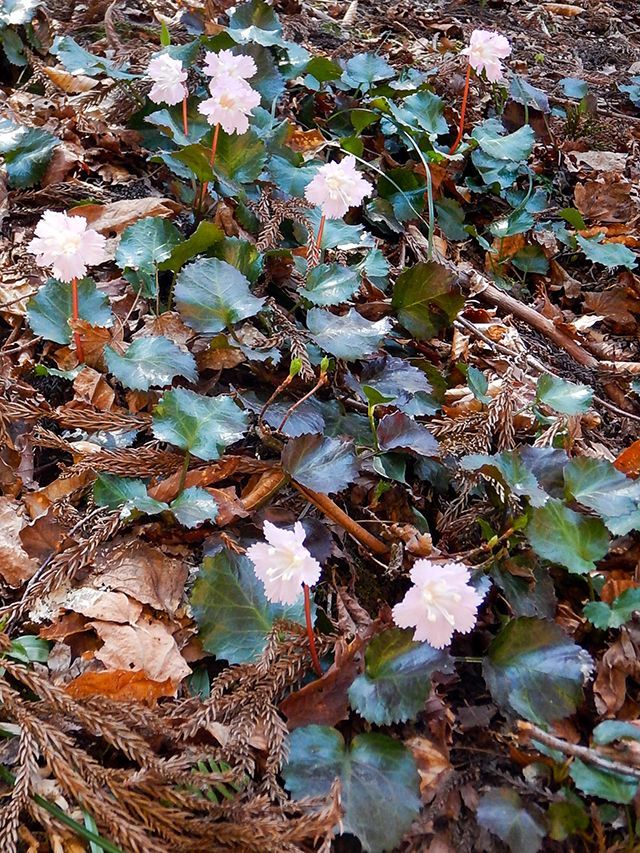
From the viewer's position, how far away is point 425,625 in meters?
0.89

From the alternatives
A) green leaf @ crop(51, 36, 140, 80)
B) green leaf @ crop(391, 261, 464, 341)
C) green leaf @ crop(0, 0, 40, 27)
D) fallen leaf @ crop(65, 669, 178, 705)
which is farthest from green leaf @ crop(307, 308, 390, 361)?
green leaf @ crop(0, 0, 40, 27)

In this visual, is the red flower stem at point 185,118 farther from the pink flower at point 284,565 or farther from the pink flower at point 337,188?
the pink flower at point 284,565

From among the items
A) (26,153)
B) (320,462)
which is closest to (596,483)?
(320,462)

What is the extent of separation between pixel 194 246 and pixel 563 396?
78 cm

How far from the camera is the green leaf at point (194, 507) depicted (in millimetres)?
1079

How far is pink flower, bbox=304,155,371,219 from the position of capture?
51.3 inches

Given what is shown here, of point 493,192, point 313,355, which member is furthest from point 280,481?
point 493,192

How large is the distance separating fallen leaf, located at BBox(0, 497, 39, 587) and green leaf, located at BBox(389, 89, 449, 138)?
1.47 metres

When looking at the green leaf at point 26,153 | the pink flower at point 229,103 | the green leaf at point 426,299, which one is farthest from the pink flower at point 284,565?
the green leaf at point 26,153

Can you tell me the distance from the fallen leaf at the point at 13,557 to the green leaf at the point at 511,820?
718 mm

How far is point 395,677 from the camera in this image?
36.5 inches

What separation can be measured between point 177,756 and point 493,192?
1.74 metres

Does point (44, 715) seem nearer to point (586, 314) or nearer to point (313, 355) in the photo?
point (313, 355)

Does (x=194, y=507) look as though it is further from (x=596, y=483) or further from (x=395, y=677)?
(x=596, y=483)
